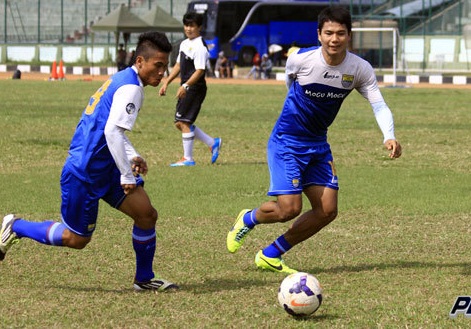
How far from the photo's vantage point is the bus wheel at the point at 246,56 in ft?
167

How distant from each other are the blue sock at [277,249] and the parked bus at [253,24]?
40809 millimetres

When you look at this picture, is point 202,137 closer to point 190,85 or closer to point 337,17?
Answer: point 190,85

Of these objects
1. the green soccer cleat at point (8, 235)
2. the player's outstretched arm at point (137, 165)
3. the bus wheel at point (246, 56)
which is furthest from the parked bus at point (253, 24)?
the player's outstretched arm at point (137, 165)

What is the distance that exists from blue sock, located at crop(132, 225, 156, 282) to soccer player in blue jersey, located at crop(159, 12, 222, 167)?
7096 millimetres

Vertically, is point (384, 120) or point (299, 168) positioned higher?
point (384, 120)

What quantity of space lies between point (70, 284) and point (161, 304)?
0.93m

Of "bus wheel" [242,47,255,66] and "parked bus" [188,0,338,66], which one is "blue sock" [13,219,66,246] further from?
"bus wheel" [242,47,255,66]

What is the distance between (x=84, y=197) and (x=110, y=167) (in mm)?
269

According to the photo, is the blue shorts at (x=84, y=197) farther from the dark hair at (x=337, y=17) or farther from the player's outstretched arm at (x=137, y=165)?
the dark hair at (x=337, y=17)

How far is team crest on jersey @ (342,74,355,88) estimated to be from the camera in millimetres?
8031

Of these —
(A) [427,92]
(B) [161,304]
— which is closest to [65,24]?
(A) [427,92]

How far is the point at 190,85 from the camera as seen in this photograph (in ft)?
47.6

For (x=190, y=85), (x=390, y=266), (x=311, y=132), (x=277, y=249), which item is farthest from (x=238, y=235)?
(x=190, y=85)

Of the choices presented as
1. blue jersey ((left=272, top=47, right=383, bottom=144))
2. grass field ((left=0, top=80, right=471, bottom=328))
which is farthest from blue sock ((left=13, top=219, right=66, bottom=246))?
blue jersey ((left=272, top=47, right=383, bottom=144))
